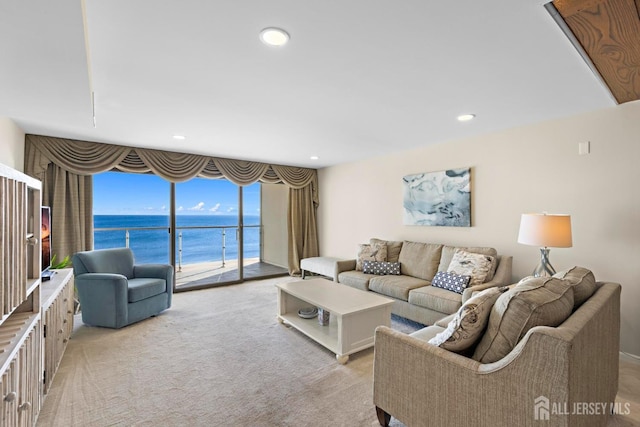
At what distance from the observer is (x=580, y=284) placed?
168cm

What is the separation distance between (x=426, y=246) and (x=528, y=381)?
2.86 m

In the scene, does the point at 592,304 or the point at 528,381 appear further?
the point at 592,304

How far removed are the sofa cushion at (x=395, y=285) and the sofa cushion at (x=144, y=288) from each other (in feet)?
8.48

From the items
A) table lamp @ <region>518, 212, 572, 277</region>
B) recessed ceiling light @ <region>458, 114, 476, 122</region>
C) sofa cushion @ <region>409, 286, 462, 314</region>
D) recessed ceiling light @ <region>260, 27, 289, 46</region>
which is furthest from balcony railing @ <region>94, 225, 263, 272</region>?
table lamp @ <region>518, 212, 572, 277</region>

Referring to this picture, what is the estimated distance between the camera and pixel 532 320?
131cm

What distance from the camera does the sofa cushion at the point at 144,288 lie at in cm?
330

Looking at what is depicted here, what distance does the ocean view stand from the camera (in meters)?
4.86

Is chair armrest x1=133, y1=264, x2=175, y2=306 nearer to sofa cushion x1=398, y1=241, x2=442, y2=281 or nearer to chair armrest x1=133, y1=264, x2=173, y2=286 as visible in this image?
chair armrest x1=133, y1=264, x2=173, y2=286

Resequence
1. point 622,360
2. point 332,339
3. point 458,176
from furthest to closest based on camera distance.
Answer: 1. point 458,176
2. point 332,339
3. point 622,360

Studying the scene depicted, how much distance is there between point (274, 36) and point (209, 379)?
7.83ft

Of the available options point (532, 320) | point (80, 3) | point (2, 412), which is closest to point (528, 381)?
point (532, 320)

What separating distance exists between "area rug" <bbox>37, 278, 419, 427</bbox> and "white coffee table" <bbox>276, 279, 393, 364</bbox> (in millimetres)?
108

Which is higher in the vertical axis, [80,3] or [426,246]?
[80,3]

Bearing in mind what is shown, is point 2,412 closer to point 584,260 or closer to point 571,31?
point 571,31
